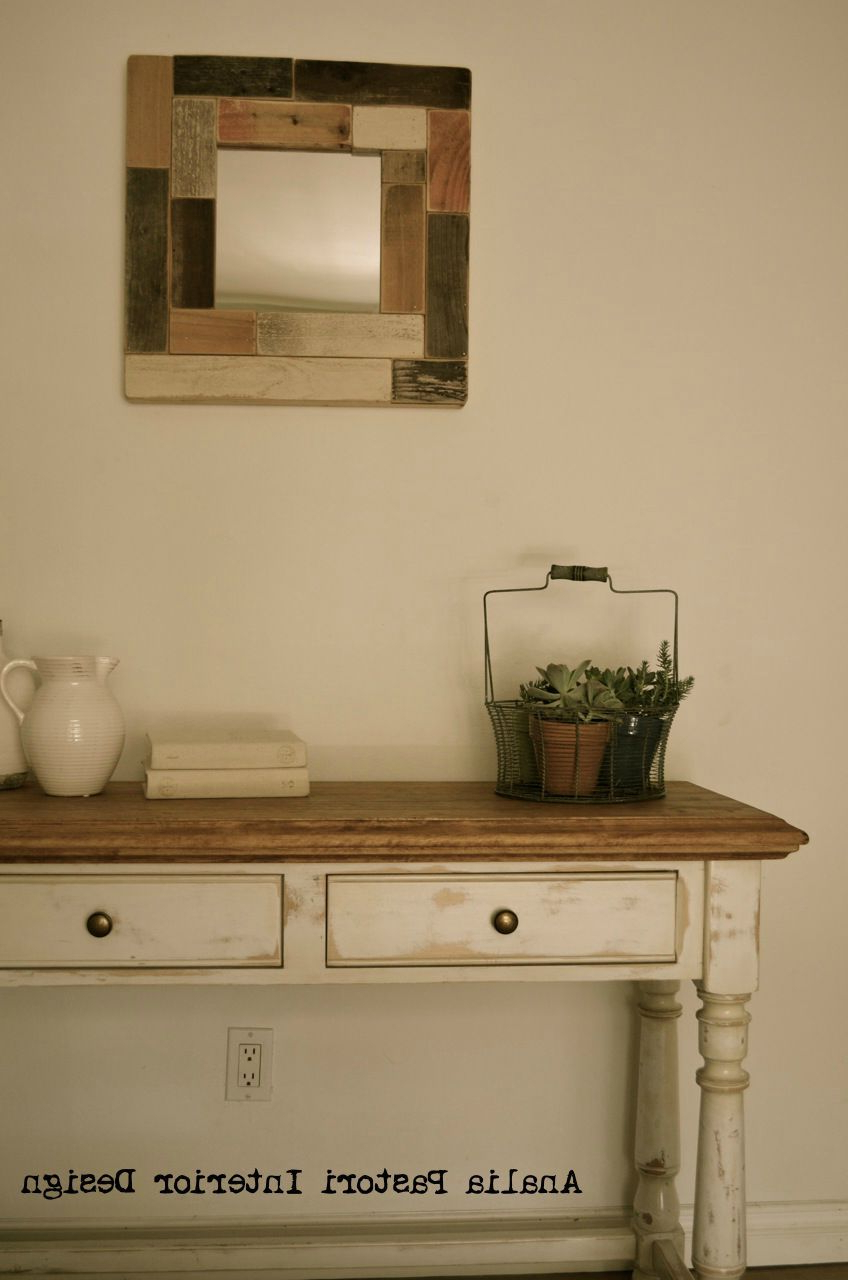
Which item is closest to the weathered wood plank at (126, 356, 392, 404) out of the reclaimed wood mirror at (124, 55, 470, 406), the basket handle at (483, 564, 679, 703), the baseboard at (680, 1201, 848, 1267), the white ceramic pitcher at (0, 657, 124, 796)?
the reclaimed wood mirror at (124, 55, 470, 406)

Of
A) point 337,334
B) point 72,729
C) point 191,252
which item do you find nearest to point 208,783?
point 72,729

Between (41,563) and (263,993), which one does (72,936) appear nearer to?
(263,993)

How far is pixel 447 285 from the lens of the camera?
182cm

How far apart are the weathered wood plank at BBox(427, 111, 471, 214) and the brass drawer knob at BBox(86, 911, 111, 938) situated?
122 centimetres

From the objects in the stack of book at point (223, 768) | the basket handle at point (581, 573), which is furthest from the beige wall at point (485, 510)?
the stack of book at point (223, 768)

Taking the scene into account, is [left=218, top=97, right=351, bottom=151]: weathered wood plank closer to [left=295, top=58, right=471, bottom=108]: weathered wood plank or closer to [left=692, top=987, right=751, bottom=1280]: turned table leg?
[left=295, top=58, right=471, bottom=108]: weathered wood plank

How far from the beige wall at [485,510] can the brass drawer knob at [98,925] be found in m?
0.44

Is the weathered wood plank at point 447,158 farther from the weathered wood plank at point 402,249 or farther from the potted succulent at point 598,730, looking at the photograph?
the potted succulent at point 598,730

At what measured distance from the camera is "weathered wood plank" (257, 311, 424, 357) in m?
1.80

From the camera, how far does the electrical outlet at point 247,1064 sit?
182 cm

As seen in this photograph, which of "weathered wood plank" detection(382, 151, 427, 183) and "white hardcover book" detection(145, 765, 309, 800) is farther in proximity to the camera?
"weathered wood plank" detection(382, 151, 427, 183)

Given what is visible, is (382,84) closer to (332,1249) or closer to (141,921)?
(141,921)

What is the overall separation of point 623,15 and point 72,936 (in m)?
1.70

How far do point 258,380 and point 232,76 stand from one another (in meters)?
0.50
